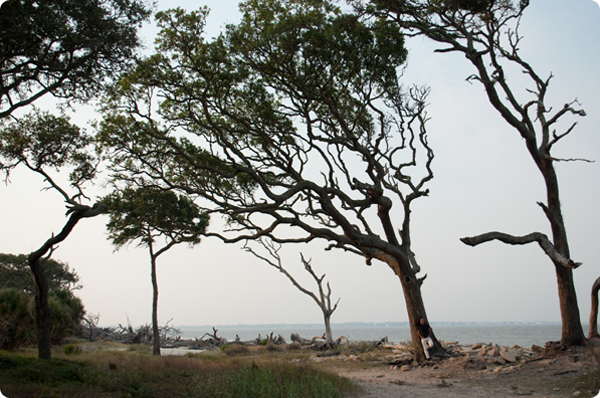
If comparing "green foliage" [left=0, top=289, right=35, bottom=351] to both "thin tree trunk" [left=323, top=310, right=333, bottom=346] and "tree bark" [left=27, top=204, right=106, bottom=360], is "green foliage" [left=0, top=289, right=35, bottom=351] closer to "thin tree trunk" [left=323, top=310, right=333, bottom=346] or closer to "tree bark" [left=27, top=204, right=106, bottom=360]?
"tree bark" [left=27, top=204, right=106, bottom=360]

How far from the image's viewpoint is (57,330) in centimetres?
1864

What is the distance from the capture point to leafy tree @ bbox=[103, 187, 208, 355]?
18.7 meters

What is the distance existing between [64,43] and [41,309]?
6211 millimetres

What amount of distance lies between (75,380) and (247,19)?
1038 cm

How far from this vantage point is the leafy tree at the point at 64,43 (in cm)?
801

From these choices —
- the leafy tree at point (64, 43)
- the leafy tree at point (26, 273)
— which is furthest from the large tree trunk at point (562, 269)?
the leafy tree at point (26, 273)

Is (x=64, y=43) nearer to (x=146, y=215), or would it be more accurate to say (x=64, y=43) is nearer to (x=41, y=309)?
(x=41, y=309)

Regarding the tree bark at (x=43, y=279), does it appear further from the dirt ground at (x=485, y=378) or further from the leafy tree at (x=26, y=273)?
the leafy tree at (x=26, y=273)

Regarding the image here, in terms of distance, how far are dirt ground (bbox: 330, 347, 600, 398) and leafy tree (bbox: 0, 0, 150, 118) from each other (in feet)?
31.5

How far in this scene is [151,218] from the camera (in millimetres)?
19250

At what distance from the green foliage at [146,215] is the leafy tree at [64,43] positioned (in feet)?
27.8

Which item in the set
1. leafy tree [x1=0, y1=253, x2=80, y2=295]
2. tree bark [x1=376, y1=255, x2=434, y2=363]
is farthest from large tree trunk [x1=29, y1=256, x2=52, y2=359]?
leafy tree [x1=0, y1=253, x2=80, y2=295]

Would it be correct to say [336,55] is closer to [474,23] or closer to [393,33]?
[393,33]

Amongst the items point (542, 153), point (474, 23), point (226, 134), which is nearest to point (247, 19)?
point (226, 134)
